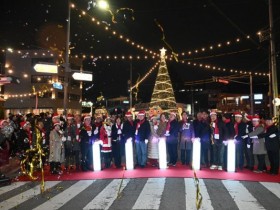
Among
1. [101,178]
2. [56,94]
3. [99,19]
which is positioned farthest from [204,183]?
[56,94]

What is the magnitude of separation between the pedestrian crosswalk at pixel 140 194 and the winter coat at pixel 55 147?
5.26 feet

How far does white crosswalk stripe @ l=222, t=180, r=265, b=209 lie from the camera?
686 centimetres

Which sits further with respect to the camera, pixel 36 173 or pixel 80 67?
pixel 80 67

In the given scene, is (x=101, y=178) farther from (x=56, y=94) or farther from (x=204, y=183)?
(x=56, y=94)

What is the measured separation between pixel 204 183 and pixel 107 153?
417 cm

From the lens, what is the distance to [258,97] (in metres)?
73.3

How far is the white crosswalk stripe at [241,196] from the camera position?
22.5 ft

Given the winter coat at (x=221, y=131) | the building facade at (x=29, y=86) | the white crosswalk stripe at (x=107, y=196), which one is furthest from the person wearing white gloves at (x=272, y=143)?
the building facade at (x=29, y=86)

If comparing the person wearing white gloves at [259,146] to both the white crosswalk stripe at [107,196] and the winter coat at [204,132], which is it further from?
the white crosswalk stripe at [107,196]

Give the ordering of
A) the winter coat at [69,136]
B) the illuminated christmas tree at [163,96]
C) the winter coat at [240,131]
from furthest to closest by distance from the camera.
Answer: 1. the illuminated christmas tree at [163,96]
2. the winter coat at [69,136]
3. the winter coat at [240,131]

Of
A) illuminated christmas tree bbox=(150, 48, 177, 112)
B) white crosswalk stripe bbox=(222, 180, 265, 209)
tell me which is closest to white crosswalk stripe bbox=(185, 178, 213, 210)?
white crosswalk stripe bbox=(222, 180, 265, 209)

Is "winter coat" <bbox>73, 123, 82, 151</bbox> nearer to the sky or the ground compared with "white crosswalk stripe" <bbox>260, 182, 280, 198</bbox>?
nearer to the sky

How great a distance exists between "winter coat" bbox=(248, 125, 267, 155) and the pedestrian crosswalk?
1.96 metres

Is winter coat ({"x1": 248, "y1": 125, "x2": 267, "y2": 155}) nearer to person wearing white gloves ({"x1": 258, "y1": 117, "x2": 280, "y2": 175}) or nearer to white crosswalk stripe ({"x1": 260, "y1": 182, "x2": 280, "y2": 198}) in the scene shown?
person wearing white gloves ({"x1": 258, "y1": 117, "x2": 280, "y2": 175})
